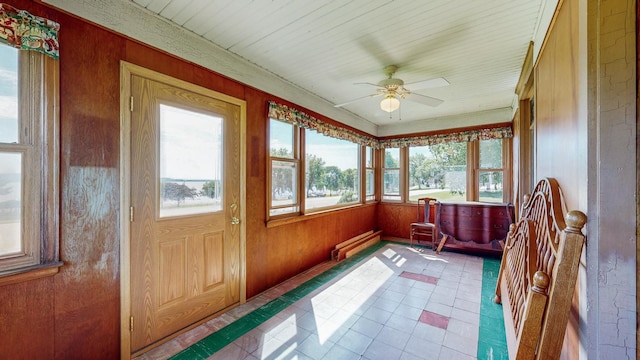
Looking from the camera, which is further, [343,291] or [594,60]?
[343,291]

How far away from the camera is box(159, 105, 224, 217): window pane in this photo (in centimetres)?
210

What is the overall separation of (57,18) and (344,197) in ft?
13.2

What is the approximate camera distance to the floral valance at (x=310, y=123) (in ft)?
9.97

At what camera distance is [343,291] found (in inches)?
116

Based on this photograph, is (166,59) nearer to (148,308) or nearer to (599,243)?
(148,308)

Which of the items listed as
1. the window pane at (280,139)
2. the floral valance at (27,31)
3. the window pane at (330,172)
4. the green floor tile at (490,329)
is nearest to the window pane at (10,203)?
the floral valance at (27,31)

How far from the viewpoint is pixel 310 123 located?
142 inches

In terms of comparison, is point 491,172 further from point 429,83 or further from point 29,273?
point 29,273

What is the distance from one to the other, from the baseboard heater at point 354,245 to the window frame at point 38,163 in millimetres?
3279

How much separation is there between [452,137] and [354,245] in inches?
110

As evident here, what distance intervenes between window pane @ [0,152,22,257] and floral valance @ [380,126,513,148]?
5275 millimetres

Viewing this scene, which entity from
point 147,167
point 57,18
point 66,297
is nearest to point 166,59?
point 57,18

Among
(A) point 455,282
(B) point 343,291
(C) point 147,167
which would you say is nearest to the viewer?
(C) point 147,167

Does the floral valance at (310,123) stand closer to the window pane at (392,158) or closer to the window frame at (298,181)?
the window frame at (298,181)
